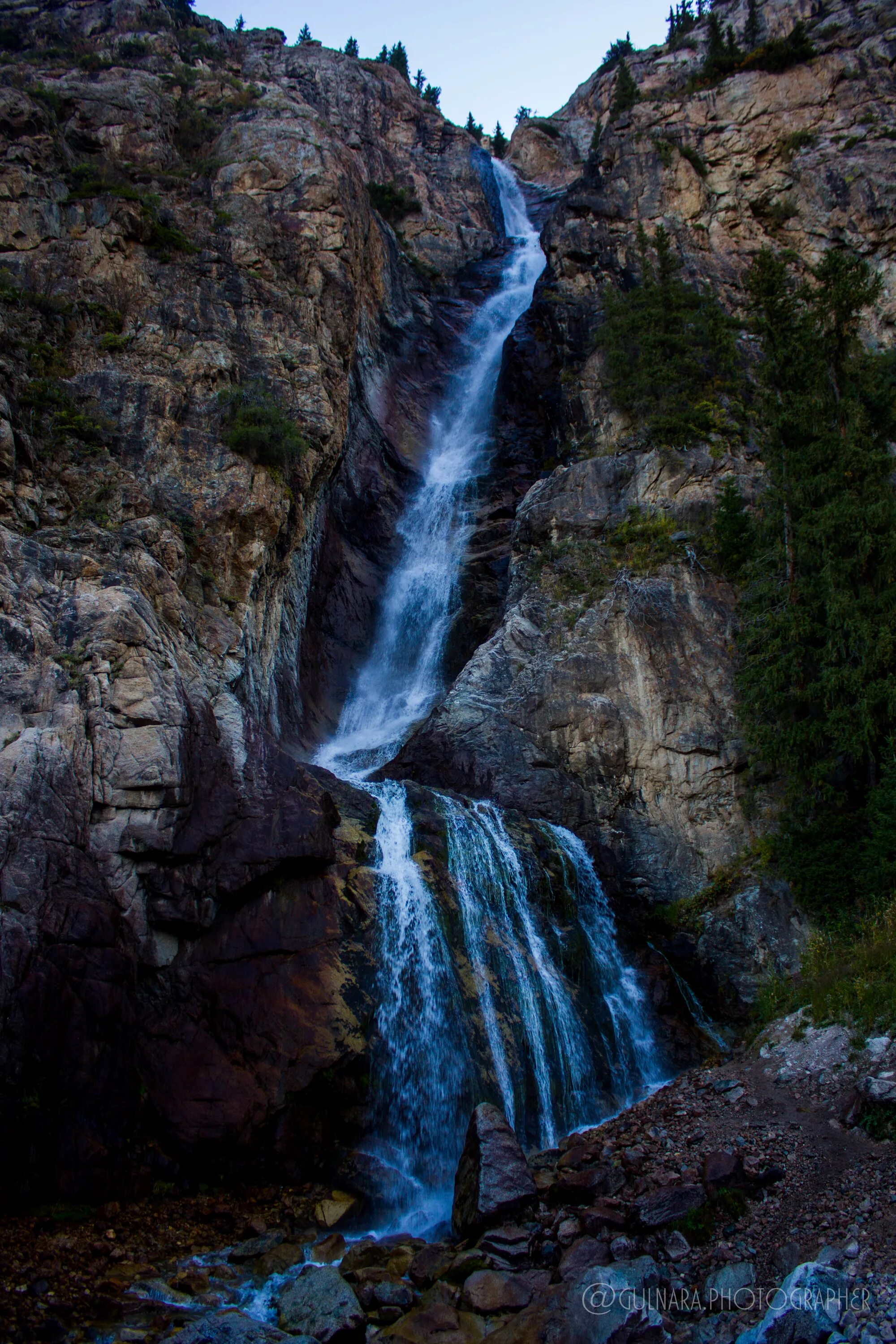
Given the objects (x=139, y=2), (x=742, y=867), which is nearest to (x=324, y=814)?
(x=742, y=867)

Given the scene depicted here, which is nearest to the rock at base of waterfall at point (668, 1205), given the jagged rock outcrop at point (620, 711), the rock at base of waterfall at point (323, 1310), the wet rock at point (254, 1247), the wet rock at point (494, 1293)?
the wet rock at point (494, 1293)

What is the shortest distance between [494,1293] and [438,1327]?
0.69 m

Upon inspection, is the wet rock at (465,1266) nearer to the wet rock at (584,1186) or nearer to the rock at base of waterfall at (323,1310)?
the rock at base of waterfall at (323,1310)

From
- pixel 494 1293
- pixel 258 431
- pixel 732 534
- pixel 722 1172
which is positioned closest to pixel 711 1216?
pixel 722 1172

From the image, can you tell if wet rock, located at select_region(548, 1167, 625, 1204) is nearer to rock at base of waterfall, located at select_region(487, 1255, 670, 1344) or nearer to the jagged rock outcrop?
rock at base of waterfall, located at select_region(487, 1255, 670, 1344)

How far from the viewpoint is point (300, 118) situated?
103 ft

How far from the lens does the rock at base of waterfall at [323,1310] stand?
26.1 ft

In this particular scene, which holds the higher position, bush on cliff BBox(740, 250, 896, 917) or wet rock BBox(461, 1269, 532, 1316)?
bush on cliff BBox(740, 250, 896, 917)

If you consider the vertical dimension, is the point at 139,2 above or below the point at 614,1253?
above

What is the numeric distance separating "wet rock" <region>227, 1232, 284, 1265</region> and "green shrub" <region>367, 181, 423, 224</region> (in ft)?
165

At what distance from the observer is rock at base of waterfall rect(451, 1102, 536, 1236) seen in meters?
9.73

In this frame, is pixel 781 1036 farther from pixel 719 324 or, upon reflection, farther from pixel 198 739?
pixel 719 324

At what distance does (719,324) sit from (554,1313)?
27.1 m

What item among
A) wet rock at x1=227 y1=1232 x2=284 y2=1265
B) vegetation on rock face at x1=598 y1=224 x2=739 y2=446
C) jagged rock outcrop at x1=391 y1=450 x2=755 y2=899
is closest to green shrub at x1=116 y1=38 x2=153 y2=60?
vegetation on rock face at x1=598 y1=224 x2=739 y2=446
